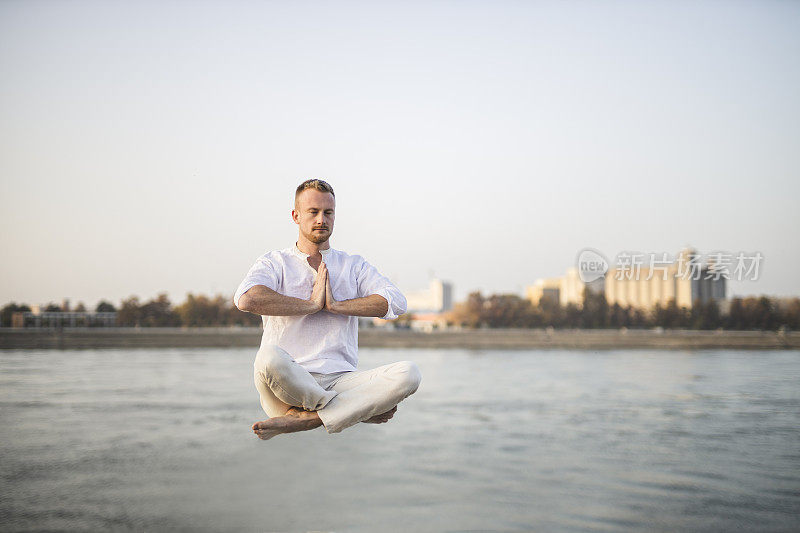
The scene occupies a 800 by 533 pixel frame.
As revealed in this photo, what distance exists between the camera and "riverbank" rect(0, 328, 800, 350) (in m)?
112

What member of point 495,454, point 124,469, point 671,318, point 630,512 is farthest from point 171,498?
point 671,318

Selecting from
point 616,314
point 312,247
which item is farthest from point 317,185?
point 616,314

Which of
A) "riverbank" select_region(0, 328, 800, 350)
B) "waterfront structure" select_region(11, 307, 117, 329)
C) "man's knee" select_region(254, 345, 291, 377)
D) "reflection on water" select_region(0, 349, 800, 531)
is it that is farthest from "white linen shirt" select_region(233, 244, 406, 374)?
"waterfront structure" select_region(11, 307, 117, 329)

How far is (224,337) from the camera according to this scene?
390 feet

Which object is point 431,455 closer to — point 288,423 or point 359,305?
point 288,423

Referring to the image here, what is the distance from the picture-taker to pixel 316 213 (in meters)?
4.49

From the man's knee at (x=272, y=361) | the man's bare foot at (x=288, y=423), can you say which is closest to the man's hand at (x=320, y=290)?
the man's knee at (x=272, y=361)

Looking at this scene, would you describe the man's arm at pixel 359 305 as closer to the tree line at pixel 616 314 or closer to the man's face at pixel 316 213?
the man's face at pixel 316 213

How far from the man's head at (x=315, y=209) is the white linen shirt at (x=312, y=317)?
0.54ft

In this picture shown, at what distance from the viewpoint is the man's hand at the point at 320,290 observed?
172 inches

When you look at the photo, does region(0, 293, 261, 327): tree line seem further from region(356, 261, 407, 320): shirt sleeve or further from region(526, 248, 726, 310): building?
region(356, 261, 407, 320): shirt sleeve

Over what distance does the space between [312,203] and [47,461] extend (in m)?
90.4

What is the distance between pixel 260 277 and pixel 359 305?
0.61 metres

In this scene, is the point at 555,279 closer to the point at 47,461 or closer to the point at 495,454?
the point at 495,454
